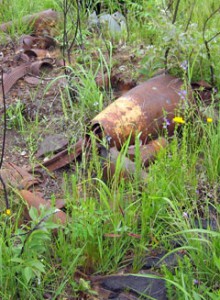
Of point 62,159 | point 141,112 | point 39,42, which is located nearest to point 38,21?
point 39,42

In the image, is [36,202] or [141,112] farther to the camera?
[141,112]

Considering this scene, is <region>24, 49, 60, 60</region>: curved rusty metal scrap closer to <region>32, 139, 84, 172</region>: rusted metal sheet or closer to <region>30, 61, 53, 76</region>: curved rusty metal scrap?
<region>30, 61, 53, 76</region>: curved rusty metal scrap

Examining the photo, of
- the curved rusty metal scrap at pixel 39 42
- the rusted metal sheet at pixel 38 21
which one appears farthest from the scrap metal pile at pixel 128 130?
the rusted metal sheet at pixel 38 21

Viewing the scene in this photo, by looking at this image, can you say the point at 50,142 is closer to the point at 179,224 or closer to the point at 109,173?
the point at 109,173

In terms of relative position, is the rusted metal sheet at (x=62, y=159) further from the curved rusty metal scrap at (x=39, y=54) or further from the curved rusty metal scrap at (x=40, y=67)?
the curved rusty metal scrap at (x=39, y=54)

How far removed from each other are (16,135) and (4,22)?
1987mm

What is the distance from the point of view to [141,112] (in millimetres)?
3736

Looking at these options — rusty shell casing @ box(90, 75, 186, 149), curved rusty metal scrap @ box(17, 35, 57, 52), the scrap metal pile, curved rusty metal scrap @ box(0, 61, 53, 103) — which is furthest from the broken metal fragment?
curved rusty metal scrap @ box(17, 35, 57, 52)

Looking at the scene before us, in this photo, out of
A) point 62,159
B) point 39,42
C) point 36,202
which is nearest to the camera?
point 36,202

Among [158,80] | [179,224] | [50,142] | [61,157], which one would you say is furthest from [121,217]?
[158,80]

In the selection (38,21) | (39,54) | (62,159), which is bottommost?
(62,159)

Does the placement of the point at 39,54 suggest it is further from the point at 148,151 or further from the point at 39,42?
the point at 148,151

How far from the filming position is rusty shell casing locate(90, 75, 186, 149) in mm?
3577

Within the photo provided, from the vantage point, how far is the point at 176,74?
410 centimetres
